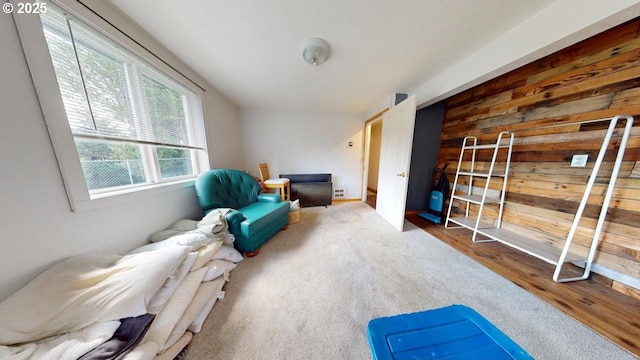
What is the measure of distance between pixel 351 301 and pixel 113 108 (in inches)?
97.1

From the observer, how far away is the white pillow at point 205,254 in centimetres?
131

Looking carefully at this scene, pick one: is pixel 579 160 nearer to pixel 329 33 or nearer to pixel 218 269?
pixel 329 33

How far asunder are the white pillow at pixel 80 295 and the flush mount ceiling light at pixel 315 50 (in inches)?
81.7

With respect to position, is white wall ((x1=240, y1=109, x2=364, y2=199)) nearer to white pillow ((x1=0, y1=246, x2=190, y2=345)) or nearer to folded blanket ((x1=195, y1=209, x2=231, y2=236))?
folded blanket ((x1=195, y1=209, x2=231, y2=236))

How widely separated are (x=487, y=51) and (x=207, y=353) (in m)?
3.23

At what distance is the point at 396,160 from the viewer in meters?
2.52

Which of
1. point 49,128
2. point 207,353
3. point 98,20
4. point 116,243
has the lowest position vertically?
point 207,353

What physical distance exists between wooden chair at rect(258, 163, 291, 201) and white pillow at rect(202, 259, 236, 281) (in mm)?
1539

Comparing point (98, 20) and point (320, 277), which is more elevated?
point (98, 20)

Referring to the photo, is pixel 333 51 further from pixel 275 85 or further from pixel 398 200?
pixel 398 200

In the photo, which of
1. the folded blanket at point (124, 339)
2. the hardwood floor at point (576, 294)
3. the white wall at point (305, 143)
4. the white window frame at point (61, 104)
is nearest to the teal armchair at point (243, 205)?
the white window frame at point (61, 104)

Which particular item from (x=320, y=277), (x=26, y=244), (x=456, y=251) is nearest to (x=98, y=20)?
(x=26, y=244)

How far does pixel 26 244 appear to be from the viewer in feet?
2.84

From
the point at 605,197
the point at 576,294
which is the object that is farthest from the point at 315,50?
the point at 576,294
